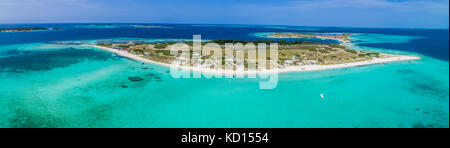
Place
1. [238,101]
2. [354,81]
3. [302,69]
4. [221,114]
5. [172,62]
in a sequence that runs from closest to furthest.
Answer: [221,114] < [238,101] < [354,81] < [302,69] < [172,62]

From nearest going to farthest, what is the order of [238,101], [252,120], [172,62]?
[252,120] → [238,101] → [172,62]

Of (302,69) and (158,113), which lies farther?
(302,69)

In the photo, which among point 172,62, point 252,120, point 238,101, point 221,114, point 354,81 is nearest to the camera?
point 252,120

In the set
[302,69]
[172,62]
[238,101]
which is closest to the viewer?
[238,101]

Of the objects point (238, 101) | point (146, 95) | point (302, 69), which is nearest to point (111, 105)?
point (146, 95)

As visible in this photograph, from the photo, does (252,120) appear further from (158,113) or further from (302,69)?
(302,69)

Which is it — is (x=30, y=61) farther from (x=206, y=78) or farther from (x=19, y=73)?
(x=206, y=78)

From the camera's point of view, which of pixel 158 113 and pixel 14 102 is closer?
pixel 158 113

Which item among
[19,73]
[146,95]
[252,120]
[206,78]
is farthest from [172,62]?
[252,120]

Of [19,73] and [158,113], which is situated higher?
[19,73]
